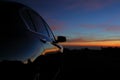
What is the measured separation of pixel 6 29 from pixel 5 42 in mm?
306

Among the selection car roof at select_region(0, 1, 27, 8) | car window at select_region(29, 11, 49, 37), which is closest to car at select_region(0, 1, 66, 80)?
car roof at select_region(0, 1, 27, 8)

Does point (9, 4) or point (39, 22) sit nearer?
point (9, 4)

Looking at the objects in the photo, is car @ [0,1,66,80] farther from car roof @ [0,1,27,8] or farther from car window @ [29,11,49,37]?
car window @ [29,11,49,37]

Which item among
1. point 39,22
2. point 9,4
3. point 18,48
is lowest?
point 18,48

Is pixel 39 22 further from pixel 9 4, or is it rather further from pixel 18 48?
pixel 18 48

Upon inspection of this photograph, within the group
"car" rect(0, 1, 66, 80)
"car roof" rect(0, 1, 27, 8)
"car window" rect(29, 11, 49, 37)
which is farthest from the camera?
"car window" rect(29, 11, 49, 37)

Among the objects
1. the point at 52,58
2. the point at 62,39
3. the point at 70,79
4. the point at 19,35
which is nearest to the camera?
the point at 19,35

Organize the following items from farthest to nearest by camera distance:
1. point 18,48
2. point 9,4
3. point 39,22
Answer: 1. point 39,22
2. point 9,4
3. point 18,48

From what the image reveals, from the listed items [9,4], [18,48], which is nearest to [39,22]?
[9,4]

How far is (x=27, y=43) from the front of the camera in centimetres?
497

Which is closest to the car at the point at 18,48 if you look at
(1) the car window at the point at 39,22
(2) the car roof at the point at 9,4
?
(2) the car roof at the point at 9,4

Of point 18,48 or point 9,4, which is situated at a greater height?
point 9,4

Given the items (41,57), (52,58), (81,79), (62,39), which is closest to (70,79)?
(81,79)

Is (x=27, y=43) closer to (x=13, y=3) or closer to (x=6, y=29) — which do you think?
(x=6, y=29)
